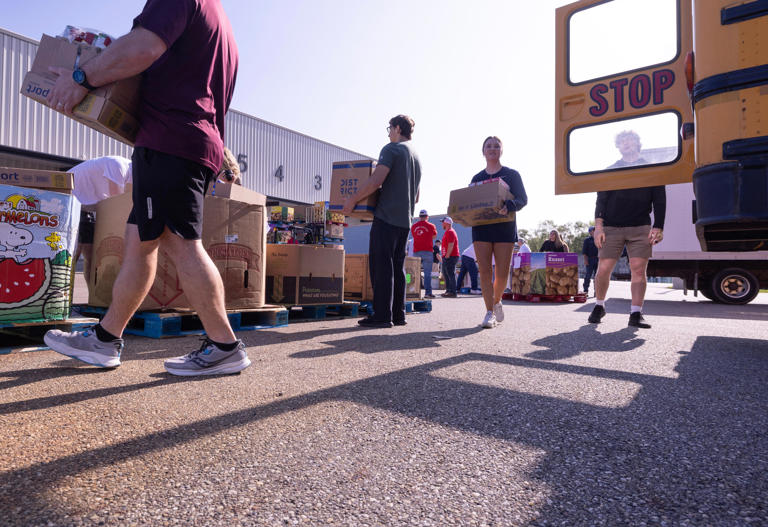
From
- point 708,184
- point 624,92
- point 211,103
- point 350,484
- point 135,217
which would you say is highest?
point 624,92

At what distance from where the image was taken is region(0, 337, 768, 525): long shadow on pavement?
3.46ft

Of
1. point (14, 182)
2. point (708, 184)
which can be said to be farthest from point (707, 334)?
point (14, 182)

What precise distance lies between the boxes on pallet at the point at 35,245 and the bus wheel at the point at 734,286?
10662mm

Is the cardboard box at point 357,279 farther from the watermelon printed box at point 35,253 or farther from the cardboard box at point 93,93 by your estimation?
the cardboard box at point 93,93

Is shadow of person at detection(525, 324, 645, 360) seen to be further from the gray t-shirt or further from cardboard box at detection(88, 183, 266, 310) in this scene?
cardboard box at detection(88, 183, 266, 310)

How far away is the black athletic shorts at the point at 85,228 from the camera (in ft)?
12.8

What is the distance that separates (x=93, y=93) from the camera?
1.98 metres

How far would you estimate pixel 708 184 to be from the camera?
202 cm

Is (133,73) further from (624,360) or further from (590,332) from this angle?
(590,332)

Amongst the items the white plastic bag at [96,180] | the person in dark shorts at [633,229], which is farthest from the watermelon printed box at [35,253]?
the person in dark shorts at [633,229]

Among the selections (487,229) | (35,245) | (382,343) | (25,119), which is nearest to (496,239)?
(487,229)

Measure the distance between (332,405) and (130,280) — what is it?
1.12 m

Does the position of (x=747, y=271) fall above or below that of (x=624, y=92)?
below

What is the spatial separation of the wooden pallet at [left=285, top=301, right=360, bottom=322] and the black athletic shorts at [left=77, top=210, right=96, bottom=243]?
1806mm
